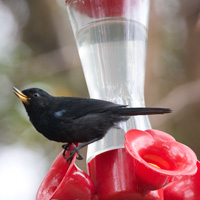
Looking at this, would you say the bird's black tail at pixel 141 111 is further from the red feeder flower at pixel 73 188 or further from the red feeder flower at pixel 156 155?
the red feeder flower at pixel 73 188

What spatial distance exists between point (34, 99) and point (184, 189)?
149cm

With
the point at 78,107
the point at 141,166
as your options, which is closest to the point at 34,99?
the point at 78,107

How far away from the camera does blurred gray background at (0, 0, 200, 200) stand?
25.8ft

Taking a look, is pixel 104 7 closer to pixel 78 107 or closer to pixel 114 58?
pixel 114 58

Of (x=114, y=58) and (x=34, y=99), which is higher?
(x=114, y=58)

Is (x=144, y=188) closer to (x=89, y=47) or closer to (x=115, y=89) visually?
(x=115, y=89)

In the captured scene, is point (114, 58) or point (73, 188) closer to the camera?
point (73, 188)

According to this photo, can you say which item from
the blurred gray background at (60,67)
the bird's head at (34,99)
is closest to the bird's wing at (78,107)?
the bird's head at (34,99)

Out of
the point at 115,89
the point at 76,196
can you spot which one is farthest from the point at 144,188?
the point at 115,89

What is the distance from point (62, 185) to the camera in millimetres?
2832

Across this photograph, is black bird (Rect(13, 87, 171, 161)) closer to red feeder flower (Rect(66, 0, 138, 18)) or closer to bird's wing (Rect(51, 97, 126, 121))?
bird's wing (Rect(51, 97, 126, 121))

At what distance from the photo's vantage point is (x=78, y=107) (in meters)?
3.48

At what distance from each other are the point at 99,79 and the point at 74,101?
321 millimetres

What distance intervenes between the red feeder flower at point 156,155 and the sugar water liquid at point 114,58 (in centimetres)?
67
